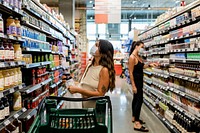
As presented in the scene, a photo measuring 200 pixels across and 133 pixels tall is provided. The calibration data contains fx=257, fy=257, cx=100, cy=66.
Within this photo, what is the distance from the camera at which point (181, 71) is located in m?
4.64

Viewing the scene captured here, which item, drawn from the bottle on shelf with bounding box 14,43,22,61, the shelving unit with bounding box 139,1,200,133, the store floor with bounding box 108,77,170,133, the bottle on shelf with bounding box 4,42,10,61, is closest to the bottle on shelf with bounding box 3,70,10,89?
the bottle on shelf with bounding box 4,42,10,61

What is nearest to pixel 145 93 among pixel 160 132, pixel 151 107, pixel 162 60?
pixel 151 107

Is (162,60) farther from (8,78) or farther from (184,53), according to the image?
(8,78)

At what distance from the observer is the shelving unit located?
404 centimetres

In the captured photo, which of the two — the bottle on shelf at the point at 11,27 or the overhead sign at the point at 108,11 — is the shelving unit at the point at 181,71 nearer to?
the overhead sign at the point at 108,11

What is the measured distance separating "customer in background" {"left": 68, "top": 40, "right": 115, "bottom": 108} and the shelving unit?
175 cm

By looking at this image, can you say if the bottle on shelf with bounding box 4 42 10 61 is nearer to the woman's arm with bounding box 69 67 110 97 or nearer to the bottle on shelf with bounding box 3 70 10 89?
the bottle on shelf with bounding box 3 70 10 89

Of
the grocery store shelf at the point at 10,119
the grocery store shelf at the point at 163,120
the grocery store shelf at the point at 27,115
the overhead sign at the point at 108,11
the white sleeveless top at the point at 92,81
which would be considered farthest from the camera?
the overhead sign at the point at 108,11

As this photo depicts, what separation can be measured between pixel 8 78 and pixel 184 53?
10.5 ft

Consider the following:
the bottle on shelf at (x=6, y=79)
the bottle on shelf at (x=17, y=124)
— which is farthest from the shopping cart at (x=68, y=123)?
the bottle on shelf at (x=17, y=124)

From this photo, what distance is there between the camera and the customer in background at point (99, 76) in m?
2.63

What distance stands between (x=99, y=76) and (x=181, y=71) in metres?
2.46

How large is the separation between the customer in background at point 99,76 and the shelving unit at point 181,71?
1746mm

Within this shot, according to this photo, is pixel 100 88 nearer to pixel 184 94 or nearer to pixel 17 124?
pixel 17 124
